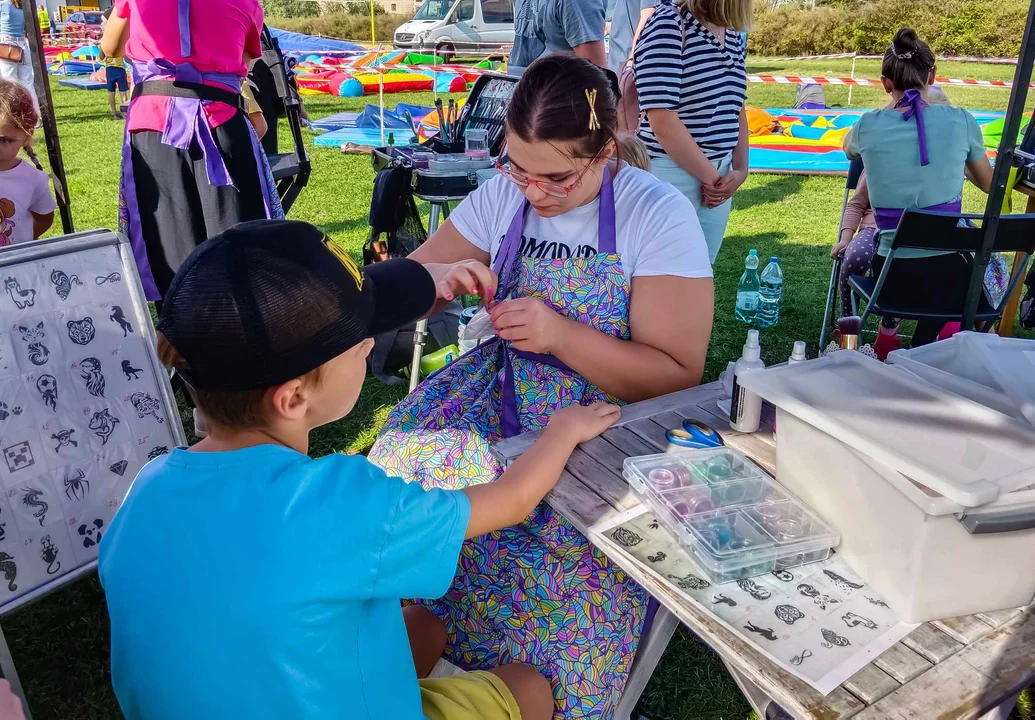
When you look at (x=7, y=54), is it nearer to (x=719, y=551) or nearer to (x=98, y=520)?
(x=98, y=520)

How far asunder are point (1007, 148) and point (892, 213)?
238 cm

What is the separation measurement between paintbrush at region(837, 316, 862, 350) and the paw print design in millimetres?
2039

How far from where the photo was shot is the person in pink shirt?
10.2 ft

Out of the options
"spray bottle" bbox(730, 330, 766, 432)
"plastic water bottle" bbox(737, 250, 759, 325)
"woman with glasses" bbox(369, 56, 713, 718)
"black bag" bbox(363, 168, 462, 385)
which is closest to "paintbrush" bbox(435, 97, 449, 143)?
"black bag" bbox(363, 168, 462, 385)

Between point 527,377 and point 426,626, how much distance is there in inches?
24.4

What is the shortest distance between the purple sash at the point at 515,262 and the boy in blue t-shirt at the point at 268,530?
665 millimetres

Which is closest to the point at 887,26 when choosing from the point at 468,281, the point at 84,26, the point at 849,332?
the point at 84,26

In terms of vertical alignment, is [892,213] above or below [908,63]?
below

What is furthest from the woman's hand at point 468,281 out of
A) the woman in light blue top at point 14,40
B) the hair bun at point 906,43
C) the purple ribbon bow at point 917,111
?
the woman in light blue top at point 14,40

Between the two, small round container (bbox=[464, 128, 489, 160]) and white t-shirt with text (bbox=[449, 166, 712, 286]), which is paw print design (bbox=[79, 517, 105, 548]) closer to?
white t-shirt with text (bbox=[449, 166, 712, 286])

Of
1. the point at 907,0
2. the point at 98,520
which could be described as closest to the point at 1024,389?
the point at 98,520

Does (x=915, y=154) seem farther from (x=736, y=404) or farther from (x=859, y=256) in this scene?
(x=736, y=404)

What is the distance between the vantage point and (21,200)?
3279 millimetres

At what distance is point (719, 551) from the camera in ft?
4.03
